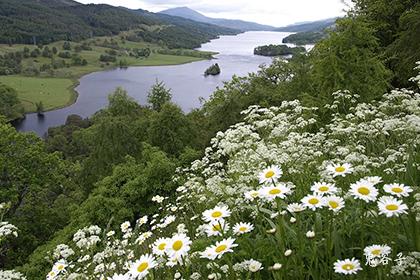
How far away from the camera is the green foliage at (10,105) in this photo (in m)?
82.1

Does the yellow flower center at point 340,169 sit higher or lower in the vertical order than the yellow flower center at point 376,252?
higher

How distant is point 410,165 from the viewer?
329cm

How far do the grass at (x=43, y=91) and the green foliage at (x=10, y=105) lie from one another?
339 centimetres

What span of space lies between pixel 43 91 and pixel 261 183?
113 metres

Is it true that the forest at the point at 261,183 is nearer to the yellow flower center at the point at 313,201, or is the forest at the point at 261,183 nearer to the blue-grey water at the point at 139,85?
the yellow flower center at the point at 313,201

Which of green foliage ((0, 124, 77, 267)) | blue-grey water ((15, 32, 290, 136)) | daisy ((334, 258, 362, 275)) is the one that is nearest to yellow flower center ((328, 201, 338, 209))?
daisy ((334, 258, 362, 275))

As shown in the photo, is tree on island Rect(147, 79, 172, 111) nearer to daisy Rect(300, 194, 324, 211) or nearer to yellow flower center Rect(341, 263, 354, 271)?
daisy Rect(300, 194, 324, 211)

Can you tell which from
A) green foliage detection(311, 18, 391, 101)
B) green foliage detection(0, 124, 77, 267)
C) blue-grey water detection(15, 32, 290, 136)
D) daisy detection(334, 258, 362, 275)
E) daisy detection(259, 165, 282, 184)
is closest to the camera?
daisy detection(334, 258, 362, 275)

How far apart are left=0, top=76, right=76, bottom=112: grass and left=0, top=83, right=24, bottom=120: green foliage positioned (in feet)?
11.1

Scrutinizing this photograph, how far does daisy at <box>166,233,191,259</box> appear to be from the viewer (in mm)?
2498

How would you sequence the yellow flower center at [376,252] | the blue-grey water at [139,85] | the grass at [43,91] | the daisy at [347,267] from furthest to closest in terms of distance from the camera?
1. the grass at [43,91]
2. the blue-grey water at [139,85]
3. the yellow flower center at [376,252]
4. the daisy at [347,267]

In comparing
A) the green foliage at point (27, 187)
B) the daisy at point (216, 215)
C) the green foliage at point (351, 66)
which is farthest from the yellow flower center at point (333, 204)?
the green foliage at point (27, 187)

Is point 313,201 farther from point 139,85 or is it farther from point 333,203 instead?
point 139,85

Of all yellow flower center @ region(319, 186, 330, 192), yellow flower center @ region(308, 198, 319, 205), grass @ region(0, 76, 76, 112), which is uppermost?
yellow flower center @ region(319, 186, 330, 192)
